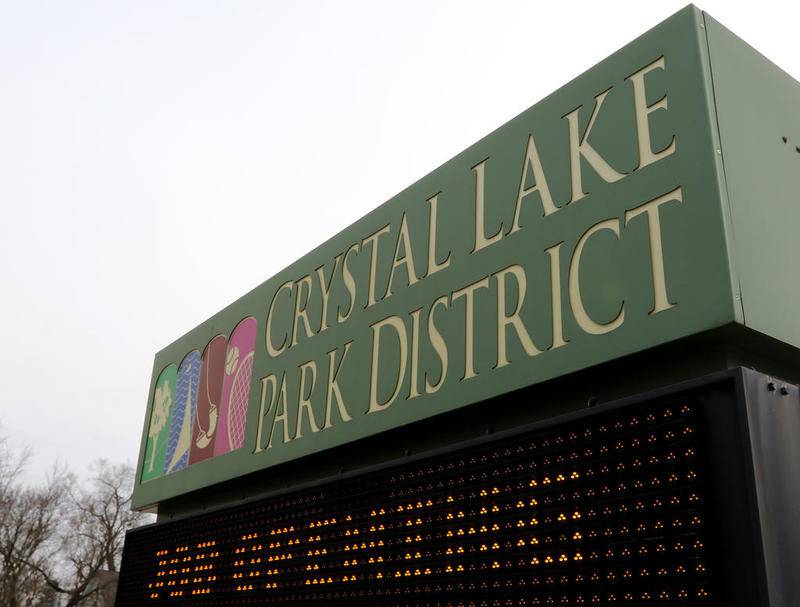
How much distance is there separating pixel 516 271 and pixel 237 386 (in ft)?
→ 9.39

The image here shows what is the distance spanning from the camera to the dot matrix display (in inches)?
96.6

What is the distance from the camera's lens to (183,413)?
6.54 m

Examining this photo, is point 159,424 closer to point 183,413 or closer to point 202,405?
point 183,413

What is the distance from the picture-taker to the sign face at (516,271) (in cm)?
289

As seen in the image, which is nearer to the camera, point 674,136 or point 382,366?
point 674,136

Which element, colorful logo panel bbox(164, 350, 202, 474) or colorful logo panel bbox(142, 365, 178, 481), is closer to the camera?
colorful logo panel bbox(164, 350, 202, 474)

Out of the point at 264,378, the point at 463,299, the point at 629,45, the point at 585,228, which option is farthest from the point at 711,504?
the point at 264,378

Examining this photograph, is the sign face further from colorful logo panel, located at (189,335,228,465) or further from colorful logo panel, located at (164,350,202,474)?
colorful logo panel, located at (164,350,202,474)

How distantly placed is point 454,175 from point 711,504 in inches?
90.3

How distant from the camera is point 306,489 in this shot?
4.39 metres

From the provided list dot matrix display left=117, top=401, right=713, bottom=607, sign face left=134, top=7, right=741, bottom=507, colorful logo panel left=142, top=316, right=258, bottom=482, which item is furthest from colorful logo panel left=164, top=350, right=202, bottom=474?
dot matrix display left=117, top=401, right=713, bottom=607

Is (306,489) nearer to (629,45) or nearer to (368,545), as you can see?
(368,545)

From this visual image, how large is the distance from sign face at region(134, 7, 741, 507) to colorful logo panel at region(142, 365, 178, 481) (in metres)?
1.45

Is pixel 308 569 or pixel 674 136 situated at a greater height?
pixel 674 136
